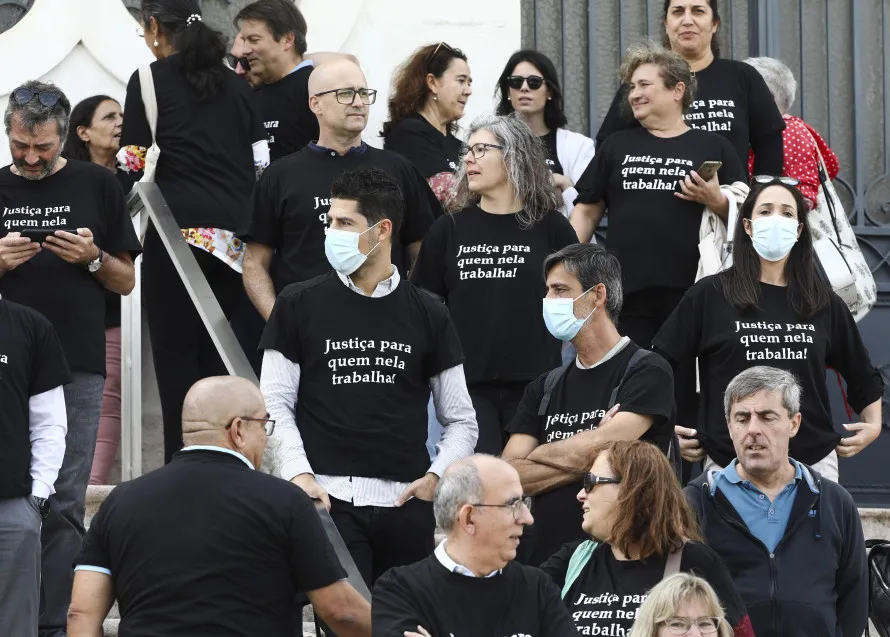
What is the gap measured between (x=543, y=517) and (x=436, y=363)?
0.70m

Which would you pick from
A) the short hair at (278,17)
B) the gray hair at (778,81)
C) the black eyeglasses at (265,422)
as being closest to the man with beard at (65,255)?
the short hair at (278,17)

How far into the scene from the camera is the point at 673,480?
6375 mm

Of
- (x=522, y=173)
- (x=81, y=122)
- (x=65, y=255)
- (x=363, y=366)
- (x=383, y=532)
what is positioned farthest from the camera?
(x=81, y=122)

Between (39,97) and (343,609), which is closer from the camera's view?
(343,609)

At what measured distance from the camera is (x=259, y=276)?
8.08 meters

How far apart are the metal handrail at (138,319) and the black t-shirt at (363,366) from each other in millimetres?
610

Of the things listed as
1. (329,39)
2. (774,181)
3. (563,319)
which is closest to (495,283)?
(563,319)

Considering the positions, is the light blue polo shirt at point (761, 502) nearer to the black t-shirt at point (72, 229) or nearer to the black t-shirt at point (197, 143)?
the black t-shirt at point (72, 229)

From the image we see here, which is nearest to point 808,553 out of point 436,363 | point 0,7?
point 436,363

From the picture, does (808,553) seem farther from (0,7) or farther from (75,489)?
(0,7)

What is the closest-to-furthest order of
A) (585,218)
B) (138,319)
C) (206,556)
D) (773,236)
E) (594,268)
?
(206,556)
(594,268)
(773,236)
(585,218)
(138,319)

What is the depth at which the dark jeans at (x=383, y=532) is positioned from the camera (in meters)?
6.70

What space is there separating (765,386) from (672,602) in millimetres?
1432

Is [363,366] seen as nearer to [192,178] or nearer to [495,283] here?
[495,283]
